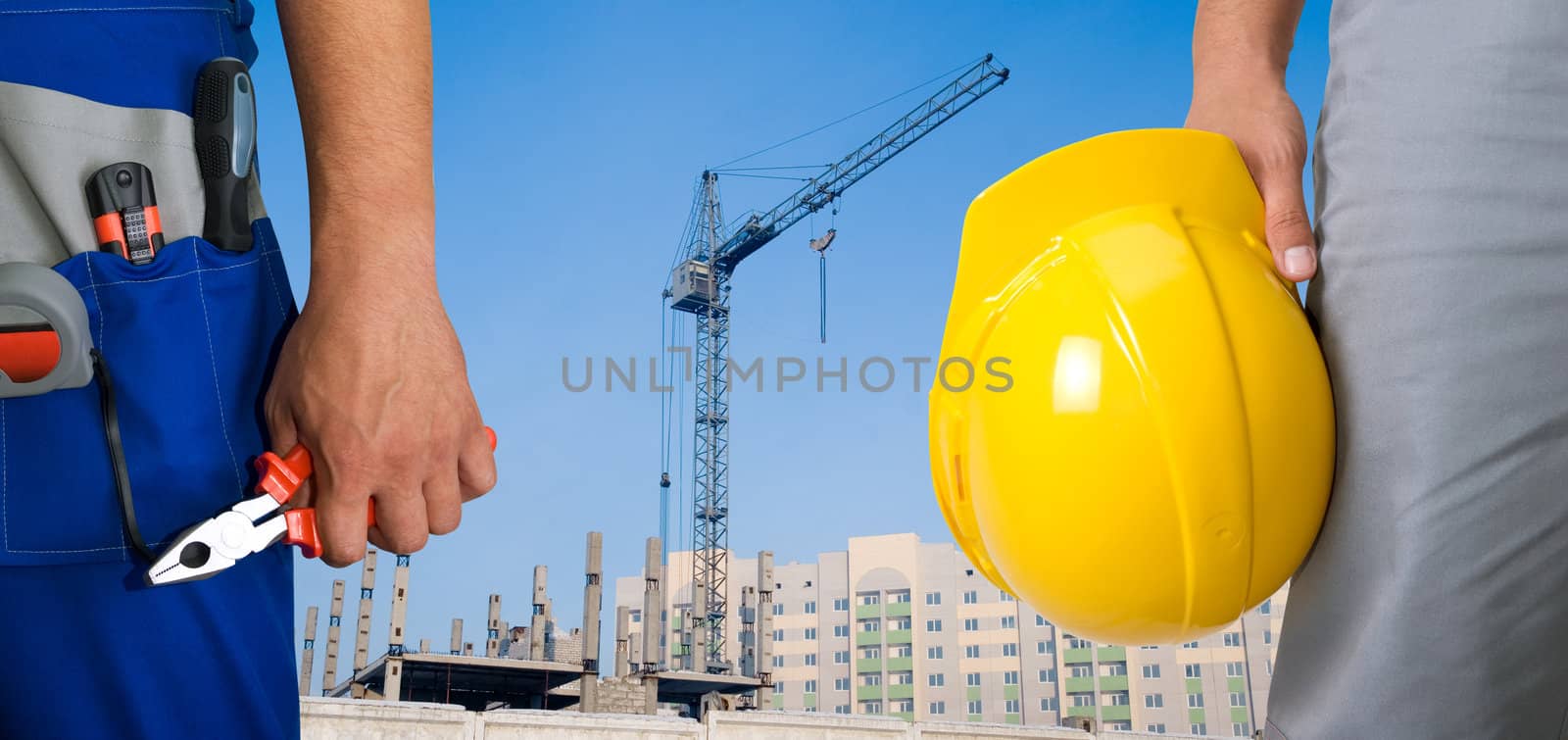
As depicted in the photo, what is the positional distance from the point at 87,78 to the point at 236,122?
13cm

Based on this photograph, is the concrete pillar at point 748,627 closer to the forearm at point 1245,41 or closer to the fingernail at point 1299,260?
the forearm at point 1245,41

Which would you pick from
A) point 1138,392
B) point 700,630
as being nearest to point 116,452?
point 1138,392

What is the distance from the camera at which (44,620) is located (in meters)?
1.01

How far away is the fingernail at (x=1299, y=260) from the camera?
1004 mm

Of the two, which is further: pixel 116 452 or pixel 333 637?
pixel 333 637

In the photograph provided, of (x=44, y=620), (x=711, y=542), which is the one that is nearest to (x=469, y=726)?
(x=44, y=620)

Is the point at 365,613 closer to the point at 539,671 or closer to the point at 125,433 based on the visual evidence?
the point at 539,671

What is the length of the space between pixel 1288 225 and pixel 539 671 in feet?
82.1

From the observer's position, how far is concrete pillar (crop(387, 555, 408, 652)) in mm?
21484

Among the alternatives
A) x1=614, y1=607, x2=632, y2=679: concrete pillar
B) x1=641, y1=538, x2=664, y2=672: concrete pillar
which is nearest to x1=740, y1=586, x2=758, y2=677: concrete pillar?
x1=614, y1=607, x2=632, y2=679: concrete pillar

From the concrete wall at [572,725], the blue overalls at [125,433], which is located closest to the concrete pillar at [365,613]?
the concrete wall at [572,725]

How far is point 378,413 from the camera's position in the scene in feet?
3.34

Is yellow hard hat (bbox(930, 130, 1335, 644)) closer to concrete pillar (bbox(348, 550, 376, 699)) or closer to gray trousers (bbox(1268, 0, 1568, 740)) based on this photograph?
gray trousers (bbox(1268, 0, 1568, 740))

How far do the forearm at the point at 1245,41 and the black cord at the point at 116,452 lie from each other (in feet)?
3.94
